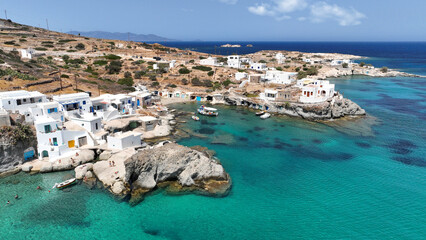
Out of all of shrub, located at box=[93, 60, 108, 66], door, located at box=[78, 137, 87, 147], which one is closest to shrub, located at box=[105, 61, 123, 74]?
shrub, located at box=[93, 60, 108, 66]

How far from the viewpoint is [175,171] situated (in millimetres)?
28156

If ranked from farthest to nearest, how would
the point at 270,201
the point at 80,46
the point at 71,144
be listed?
1. the point at 80,46
2. the point at 71,144
3. the point at 270,201

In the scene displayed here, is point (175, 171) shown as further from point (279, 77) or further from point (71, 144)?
point (279, 77)

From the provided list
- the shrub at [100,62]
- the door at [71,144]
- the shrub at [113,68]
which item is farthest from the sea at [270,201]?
the shrub at [100,62]

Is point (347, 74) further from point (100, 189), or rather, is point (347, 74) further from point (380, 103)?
point (100, 189)

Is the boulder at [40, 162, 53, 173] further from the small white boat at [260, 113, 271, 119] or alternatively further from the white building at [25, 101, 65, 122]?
the small white boat at [260, 113, 271, 119]

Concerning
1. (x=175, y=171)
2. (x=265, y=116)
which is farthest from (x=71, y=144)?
(x=265, y=116)

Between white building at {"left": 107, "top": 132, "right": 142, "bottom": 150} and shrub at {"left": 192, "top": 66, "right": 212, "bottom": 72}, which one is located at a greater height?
shrub at {"left": 192, "top": 66, "right": 212, "bottom": 72}

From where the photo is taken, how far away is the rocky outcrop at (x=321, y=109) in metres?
53.1

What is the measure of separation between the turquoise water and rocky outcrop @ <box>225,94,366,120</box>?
1166cm

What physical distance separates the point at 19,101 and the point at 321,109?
170 ft

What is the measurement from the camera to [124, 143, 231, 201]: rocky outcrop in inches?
1068

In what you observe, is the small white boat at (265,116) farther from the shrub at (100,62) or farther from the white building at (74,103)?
the shrub at (100,62)

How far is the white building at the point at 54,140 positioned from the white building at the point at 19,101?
230 inches
